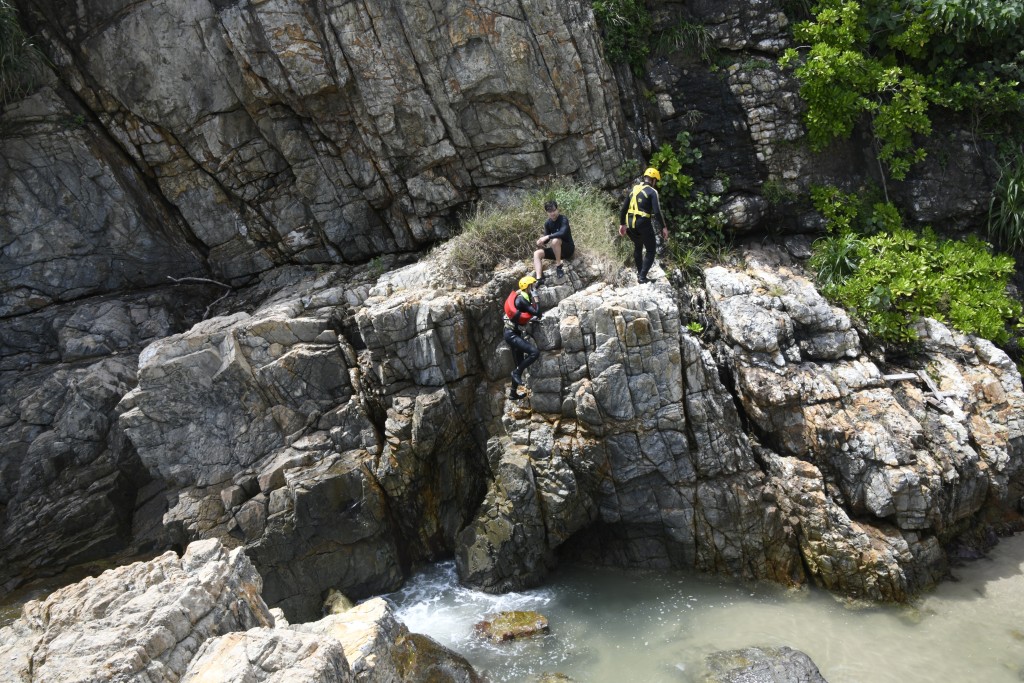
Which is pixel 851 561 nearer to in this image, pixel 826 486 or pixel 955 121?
pixel 826 486

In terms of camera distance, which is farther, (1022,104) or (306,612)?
(1022,104)

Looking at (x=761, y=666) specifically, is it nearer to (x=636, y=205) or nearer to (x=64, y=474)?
(x=636, y=205)

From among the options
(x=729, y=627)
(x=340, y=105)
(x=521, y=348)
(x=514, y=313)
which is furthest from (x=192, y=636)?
(x=340, y=105)

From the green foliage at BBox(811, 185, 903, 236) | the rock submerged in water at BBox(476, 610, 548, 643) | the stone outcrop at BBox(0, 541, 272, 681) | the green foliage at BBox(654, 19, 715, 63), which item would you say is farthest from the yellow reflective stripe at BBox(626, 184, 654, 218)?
the stone outcrop at BBox(0, 541, 272, 681)

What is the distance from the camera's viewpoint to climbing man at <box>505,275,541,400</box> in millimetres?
8773

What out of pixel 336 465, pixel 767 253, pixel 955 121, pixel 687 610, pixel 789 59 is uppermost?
pixel 789 59

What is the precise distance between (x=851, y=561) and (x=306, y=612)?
699 centimetres

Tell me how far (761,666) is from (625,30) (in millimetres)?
9675

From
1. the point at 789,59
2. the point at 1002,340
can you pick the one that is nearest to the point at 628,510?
the point at 1002,340

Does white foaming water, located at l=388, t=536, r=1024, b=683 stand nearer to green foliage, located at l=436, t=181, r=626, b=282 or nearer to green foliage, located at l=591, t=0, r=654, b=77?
green foliage, located at l=436, t=181, r=626, b=282

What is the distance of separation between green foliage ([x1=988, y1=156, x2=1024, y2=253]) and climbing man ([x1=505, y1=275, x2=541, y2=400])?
7.50 meters

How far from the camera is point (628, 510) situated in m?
8.91

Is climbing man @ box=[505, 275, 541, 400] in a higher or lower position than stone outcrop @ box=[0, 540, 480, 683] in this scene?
higher

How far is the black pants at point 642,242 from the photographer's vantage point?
9039 millimetres
